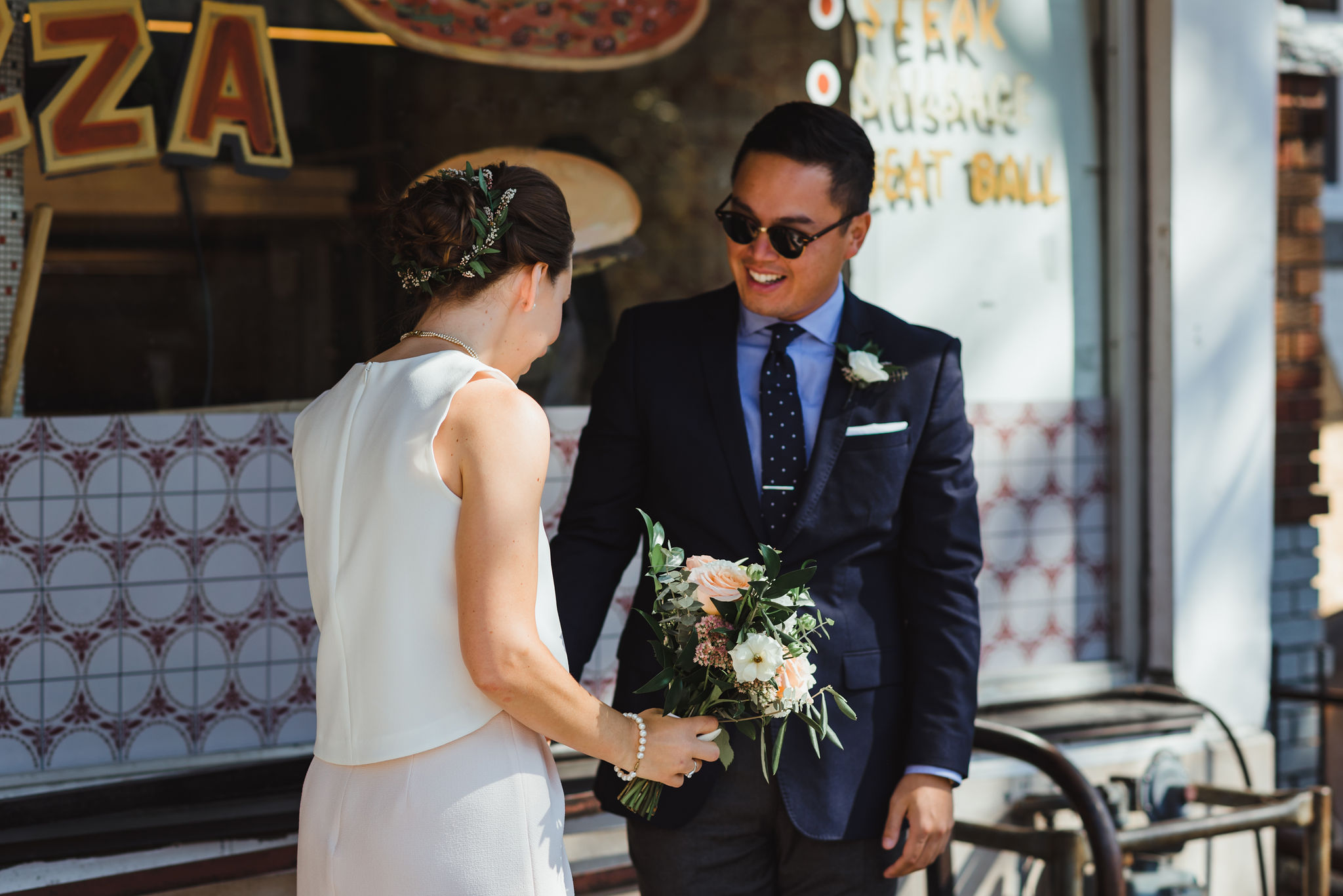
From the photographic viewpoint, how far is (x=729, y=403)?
243 centimetres

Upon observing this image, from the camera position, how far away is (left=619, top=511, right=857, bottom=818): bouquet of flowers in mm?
2008

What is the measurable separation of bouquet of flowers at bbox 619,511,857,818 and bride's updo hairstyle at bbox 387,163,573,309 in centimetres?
45

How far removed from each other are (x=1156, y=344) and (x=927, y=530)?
2.62m

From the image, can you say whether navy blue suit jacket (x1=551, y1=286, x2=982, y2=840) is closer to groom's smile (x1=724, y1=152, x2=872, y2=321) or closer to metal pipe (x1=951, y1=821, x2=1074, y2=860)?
groom's smile (x1=724, y1=152, x2=872, y2=321)

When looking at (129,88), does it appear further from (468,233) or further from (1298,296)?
(1298,296)

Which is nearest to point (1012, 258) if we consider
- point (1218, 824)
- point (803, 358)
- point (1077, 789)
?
point (1218, 824)

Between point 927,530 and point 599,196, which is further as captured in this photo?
point 599,196

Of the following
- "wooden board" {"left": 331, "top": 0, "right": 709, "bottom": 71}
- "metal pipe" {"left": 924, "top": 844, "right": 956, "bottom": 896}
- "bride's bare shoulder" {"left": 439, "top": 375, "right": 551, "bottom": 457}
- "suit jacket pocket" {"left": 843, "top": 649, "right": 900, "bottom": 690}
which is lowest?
"metal pipe" {"left": 924, "top": 844, "right": 956, "bottom": 896}

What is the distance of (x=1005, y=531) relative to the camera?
15.2 feet

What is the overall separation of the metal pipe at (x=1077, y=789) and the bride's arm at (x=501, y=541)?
1769mm

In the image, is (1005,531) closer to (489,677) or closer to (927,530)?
(927,530)

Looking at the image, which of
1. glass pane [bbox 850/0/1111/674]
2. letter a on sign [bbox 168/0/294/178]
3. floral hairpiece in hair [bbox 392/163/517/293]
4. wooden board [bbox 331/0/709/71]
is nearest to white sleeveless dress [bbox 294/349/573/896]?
floral hairpiece in hair [bbox 392/163/517/293]

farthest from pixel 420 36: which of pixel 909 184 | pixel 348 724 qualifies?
pixel 348 724

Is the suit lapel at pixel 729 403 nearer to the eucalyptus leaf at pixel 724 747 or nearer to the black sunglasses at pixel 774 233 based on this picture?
the black sunglasses at pixel 774 233
